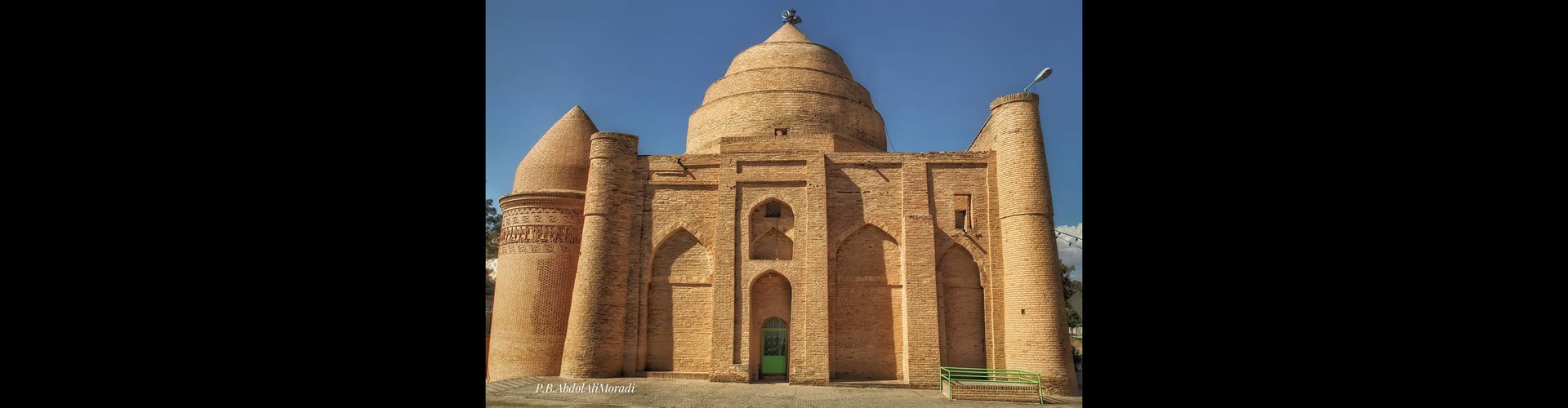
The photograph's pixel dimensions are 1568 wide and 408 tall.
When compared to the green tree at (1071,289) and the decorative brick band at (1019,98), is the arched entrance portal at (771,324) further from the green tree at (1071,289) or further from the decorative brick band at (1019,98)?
the green tree at (1071,289)

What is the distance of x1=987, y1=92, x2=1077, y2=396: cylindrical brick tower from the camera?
14633 millimetres

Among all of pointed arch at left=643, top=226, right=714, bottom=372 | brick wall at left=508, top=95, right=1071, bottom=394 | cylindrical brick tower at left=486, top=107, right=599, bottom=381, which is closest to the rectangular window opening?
brick wall at left=508, top=95, right=1071, bottom=394

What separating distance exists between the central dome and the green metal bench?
5921 millimetres

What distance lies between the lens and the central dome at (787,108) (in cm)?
1873

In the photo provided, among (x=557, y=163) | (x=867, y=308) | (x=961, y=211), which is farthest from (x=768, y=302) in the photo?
(x=557, y=163)

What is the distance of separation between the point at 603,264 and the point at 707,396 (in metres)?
4.12

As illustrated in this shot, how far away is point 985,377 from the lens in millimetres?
15367

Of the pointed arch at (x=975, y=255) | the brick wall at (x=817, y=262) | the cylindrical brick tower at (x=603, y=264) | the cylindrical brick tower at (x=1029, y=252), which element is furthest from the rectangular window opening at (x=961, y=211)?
the cylindrical brick tower at (x=603, y=264)

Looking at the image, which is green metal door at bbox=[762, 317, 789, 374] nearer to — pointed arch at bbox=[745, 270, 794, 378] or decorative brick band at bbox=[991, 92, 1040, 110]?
pointed arch at bbox=[745, 270, 794, 378]

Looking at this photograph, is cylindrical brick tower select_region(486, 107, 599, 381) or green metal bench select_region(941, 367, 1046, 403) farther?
cylindrical brick tower select_region(486, 107, 599, 381)

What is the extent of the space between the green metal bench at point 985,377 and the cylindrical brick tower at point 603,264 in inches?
259

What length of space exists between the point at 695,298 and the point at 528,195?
4.86 m
